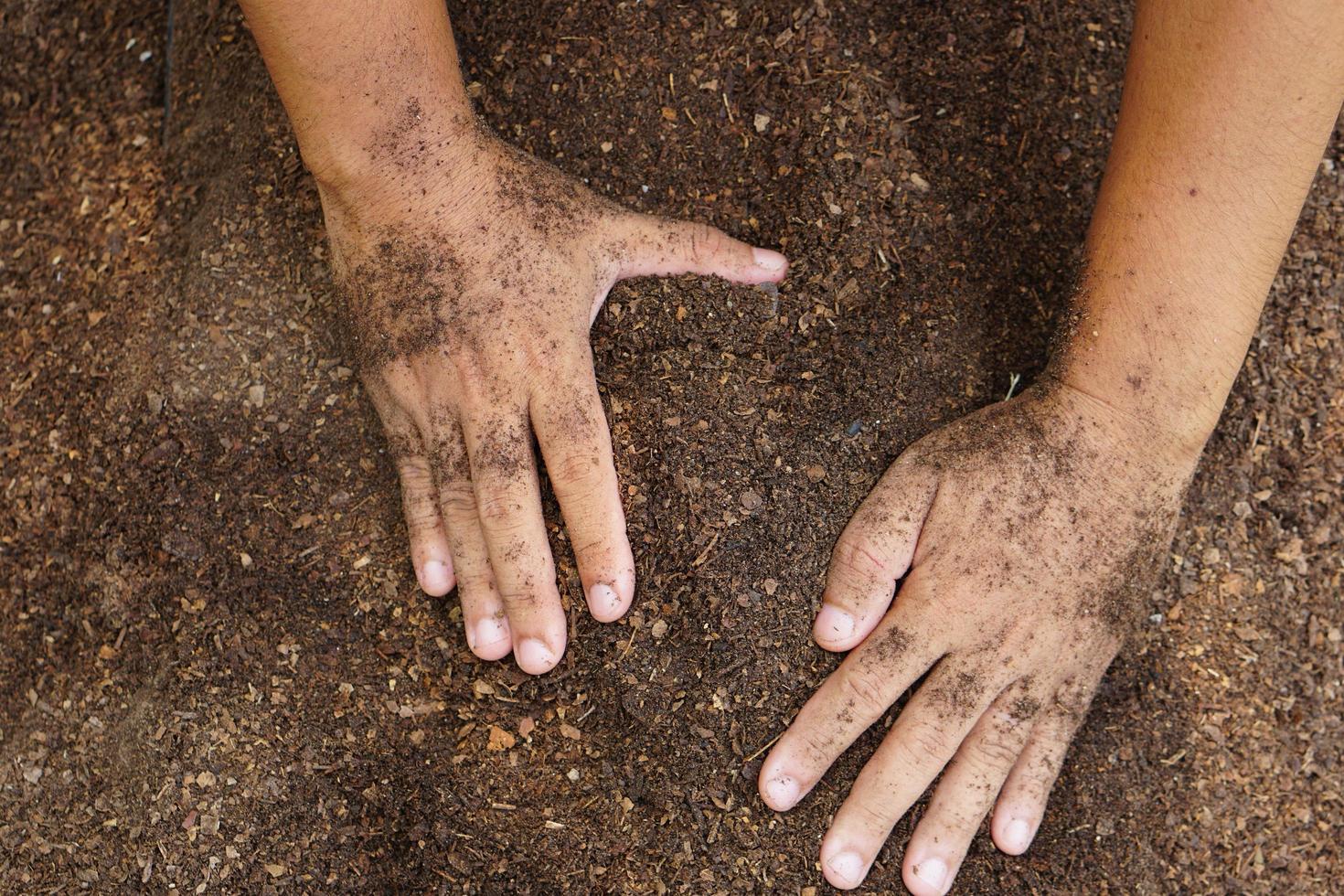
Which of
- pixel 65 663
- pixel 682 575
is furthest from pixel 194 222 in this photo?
pixel 682 575

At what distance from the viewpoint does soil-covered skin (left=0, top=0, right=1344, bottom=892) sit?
1.59 metres

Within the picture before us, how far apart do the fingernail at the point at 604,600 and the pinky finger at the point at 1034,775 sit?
659 mm

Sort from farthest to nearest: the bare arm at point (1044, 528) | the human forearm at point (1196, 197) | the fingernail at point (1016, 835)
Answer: the fingernail at point (1016, 835) → the bare arm at point (1044, 528) → the human forearm at point (1196, 197)

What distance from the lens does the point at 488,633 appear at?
5.29 ft

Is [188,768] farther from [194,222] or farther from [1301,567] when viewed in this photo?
[1301,567]

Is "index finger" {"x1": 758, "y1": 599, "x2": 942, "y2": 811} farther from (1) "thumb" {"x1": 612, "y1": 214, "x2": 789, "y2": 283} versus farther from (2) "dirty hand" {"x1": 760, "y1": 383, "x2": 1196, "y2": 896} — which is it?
(1) "thumb" {"x1": 612, "y1": 214, "x2": 789, "y2": 283}

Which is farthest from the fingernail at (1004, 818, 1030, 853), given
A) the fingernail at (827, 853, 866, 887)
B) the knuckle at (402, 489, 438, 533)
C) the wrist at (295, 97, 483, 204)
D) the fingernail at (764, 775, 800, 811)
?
the wrist at (295, 97, 483, 204)

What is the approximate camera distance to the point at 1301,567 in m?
1.81

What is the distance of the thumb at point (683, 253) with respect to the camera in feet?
5.50

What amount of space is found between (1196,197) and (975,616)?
66 centimetres

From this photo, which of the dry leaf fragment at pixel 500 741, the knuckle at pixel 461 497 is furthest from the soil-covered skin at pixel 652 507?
the knuckle at pixel 461 497

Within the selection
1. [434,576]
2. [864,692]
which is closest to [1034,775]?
[864,692]

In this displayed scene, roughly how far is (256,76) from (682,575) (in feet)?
3.72

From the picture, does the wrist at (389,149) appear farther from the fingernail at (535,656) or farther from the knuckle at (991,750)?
the knuckle at (991,750)
